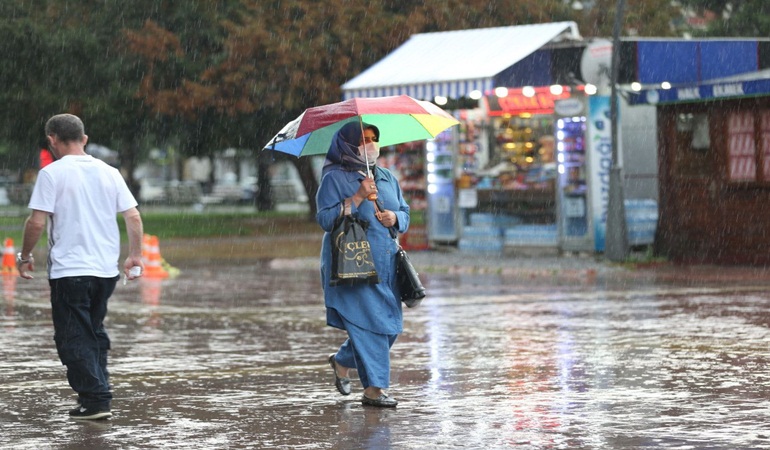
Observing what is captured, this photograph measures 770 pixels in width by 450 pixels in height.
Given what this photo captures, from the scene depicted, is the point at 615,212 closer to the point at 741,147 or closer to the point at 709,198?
the point at 709,198

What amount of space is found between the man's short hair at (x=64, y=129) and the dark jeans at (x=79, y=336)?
851 millimetres

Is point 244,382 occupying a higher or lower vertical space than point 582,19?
lower

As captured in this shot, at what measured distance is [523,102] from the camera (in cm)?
2491

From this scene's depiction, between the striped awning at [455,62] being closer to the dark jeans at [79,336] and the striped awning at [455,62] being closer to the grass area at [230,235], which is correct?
the grass area at [230,235]

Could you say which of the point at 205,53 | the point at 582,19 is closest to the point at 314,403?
the point at 205,53

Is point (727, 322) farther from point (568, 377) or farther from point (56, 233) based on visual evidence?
point (56, 233)

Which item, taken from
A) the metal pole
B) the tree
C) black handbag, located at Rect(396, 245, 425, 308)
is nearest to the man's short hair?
black handbag, located at Rect(396, 245, 425, 308)

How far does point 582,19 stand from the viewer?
42.1 meters

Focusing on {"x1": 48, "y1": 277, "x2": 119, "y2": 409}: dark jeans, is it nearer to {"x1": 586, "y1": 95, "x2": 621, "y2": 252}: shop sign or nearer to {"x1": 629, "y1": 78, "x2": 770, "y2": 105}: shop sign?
{"x1": 629, "y1": 78, "x2": 770, "y2": 105}: shop sign

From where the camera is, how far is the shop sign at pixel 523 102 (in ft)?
80.5

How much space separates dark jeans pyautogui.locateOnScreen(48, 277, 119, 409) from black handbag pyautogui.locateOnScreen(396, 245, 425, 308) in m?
1.74

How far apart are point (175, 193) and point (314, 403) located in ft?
199

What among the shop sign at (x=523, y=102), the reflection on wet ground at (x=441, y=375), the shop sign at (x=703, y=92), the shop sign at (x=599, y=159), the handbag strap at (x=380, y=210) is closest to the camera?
the reflection on wet ground at (x=441, y=375)

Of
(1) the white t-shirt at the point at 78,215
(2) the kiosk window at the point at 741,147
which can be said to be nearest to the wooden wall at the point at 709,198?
(2) the kiosk window at the point at 741,147
